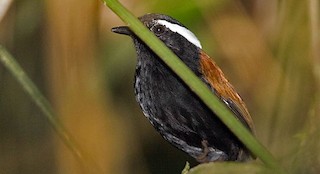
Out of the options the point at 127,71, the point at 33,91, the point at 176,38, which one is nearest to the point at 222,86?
the point at 176,38

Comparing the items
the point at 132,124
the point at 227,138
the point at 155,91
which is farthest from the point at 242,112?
the point at 132,124

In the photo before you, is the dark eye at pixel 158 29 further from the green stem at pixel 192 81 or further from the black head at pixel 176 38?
the green stem at pixel 192 81

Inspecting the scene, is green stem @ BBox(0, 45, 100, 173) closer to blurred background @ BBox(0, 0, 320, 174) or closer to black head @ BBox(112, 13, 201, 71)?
A: blurred background @ BBox(0, 0, 320, 174)

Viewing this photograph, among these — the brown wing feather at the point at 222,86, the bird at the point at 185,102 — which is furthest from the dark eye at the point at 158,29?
the brown wing feather at the point at 222,86

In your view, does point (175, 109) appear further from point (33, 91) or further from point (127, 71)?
point (33, 91)

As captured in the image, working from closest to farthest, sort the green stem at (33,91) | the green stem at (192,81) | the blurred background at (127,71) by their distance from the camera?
the green stem at (192,81)
the green stem at (33,91)
the blurred background at (127,71)

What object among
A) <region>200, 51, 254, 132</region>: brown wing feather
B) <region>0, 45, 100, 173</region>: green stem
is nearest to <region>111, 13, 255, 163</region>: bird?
<region>200, 51, 254, 132</region>: brown wing feather
